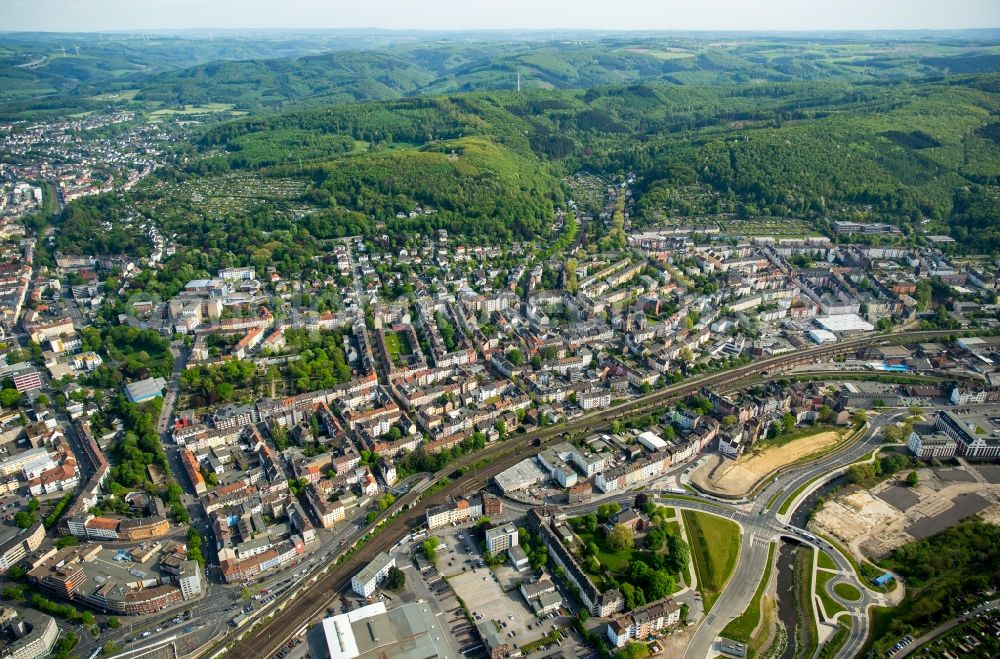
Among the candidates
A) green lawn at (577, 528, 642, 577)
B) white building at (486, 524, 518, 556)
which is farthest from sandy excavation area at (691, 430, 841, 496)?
white building at (486, 524, 518, 556)

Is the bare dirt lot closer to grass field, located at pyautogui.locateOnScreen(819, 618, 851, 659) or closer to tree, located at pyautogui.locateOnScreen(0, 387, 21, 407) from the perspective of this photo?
grass field, located at pyautogui.locateOnScreen(819, 618, 851, 659)

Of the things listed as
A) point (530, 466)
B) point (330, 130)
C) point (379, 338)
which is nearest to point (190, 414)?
point (379, 338)

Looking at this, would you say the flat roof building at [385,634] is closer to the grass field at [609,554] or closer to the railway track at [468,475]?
the railway track at [468,475]

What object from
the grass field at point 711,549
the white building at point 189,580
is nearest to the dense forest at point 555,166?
the white building at point 189,580

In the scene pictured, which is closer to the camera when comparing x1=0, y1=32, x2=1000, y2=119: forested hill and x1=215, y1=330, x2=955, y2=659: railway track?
x1=215, y1=330, x2=955, y2=659: railway track

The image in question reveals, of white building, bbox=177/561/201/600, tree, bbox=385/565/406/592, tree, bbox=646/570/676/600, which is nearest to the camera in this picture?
white building, bbox=177/561/201/600

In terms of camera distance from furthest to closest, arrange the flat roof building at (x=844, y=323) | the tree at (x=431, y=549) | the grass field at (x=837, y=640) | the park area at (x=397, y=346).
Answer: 1. the flat roof building at (x=844, y=323)
2. the park area at (x=397, y=346)
3. the tree at (x=431, y=549)
4. the grass field at (x=837, y=640)

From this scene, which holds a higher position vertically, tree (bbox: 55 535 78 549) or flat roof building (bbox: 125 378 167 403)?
flat roof building (bbox: 125 378 167 403)
